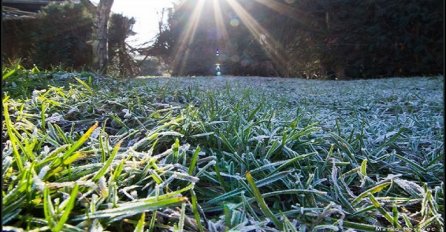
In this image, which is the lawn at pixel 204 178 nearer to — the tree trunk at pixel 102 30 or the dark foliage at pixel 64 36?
the tree trunk at pixel 102 30

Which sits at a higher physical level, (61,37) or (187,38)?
(61,37)

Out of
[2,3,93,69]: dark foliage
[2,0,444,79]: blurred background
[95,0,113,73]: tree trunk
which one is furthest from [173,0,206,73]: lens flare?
[95,0,113,73]: tree trunk

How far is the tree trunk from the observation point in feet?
20.0

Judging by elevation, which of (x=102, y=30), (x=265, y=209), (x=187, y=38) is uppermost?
(x=102, y=30)

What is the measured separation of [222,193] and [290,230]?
0.23 meters

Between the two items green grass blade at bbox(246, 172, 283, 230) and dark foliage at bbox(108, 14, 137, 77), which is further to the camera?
dark foliage at bbox(108, 14, 137, 77)

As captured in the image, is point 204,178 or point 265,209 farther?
point 204,178

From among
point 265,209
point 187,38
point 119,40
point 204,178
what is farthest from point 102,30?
point 265,209

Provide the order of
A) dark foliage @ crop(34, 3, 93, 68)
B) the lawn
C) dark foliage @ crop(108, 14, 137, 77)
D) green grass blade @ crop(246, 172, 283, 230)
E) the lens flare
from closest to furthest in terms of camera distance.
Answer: the lawn → green grass blade @ crop(246, 172, 283, 230) → dark foliage @ crop(34, 3, 93, 68) → dark foliage @ crop(108, 14, 137, 77) → the lens flare

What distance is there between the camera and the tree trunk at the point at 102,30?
6.10m

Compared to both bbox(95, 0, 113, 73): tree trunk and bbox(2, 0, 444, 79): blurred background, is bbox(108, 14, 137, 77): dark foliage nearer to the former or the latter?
bbox(2, 0, 444, 79): blurred background

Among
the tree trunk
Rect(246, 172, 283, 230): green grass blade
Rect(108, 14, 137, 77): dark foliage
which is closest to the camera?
Rect(246, 172, 283, 230): green grass blade

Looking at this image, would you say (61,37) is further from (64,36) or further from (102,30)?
(102,30)

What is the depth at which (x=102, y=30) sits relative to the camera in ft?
20.2
